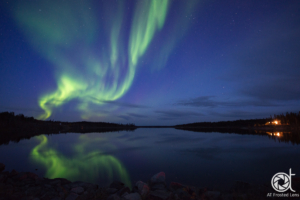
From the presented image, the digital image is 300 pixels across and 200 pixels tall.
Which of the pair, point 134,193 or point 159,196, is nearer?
point 159,196

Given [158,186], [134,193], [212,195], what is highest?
[134,193]

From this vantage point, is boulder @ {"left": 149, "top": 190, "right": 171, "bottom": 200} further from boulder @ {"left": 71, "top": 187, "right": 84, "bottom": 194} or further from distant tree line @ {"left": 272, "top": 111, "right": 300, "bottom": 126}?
distant tree line @ {"left": 272, "top": 111, "right": 300, "bottom": 126}

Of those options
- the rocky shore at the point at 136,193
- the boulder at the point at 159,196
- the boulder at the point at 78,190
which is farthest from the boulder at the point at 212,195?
the boulder at the point at 78,190

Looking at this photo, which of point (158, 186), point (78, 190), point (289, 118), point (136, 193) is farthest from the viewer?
point (289, 118)

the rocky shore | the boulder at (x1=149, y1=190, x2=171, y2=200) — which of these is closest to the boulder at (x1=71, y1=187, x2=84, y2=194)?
the rocky shore

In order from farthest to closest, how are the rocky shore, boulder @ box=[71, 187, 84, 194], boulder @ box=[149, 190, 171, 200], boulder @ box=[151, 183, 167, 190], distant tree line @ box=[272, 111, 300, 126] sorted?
distant tree line @ box=[272, 111, 300, 126]
boulder @ box=[151, 183, 167, 190]
boulder @ box=[71, 187, 84, 194]
the rocky shore
boulder @ box=[149, 190, 171, 200]

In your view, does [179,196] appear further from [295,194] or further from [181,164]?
[181,164]

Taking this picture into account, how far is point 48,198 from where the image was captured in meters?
7.42

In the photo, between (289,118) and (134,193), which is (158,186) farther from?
(289,118)

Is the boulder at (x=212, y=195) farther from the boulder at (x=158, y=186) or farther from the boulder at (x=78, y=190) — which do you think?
the boulder at (x=78, y=190)

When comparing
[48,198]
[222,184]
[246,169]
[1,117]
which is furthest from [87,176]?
[1,117]

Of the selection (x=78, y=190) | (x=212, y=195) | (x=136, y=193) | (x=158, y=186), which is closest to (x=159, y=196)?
(x=136, y=193)

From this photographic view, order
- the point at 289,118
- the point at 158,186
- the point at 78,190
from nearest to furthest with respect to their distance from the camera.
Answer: the point at 78,190 < the point at 158,186 < the point at 289,118

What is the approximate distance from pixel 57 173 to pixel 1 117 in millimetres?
108800
